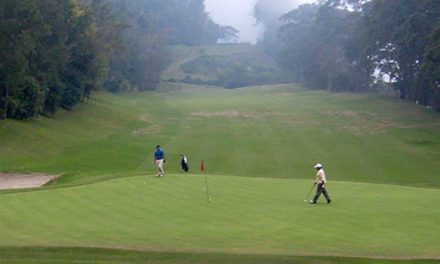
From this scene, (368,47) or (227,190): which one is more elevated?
(368,47)

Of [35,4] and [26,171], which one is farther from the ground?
[35,4]

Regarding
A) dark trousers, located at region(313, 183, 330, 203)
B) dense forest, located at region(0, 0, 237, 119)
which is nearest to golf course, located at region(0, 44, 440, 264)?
dark trousers, located at region(313, 183, 330, 203)

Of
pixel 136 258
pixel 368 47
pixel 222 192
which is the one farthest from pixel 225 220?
pixel 368 47

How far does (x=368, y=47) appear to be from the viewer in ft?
288

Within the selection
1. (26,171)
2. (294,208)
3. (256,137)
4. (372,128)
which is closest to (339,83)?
(372,128)

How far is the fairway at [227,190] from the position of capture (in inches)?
637

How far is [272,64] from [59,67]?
12837cm

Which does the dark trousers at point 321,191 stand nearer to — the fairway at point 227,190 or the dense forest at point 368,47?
the fairway at point 227,190

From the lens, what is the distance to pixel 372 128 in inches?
2638

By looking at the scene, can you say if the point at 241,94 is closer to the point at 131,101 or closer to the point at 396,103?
the point at 131,101

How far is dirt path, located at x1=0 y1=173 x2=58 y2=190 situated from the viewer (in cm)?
3444

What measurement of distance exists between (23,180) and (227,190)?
14.4 metres

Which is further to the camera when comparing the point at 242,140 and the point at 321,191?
the point at 242,140

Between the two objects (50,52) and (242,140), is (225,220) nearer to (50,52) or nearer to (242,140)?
(242,140)
